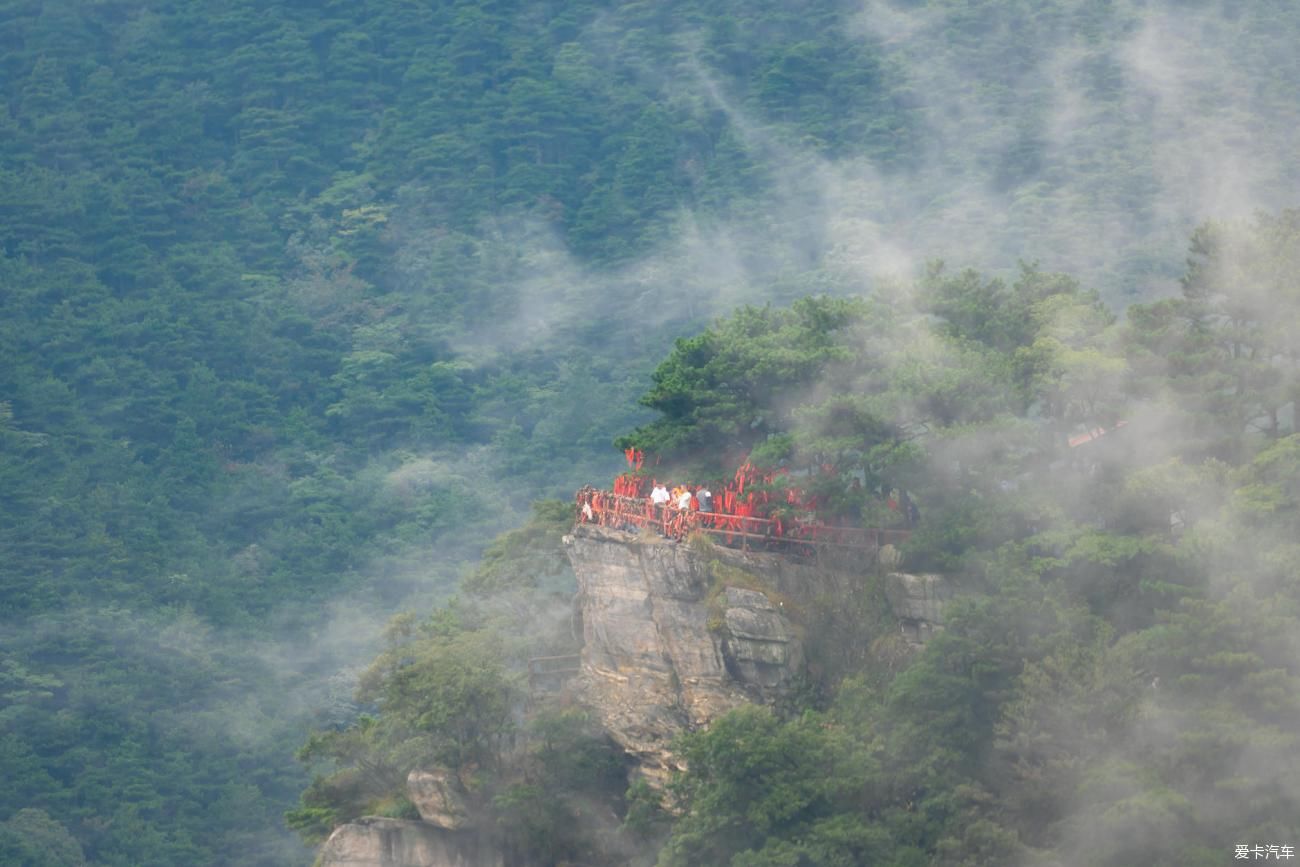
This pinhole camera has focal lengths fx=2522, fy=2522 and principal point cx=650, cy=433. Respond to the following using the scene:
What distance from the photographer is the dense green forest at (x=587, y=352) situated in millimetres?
43219

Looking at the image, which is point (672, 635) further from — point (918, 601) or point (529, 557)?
point (529, 557)

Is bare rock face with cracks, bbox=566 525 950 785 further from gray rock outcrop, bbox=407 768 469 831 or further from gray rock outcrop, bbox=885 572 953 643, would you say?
gray rock outcrop, bbox=407 768 469 831

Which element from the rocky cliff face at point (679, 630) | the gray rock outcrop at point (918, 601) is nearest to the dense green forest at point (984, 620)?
the gray rock outcrop at point (918, 601)

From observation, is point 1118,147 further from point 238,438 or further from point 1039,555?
point 1039,555

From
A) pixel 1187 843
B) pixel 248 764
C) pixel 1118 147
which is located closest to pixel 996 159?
pixel 1118 147

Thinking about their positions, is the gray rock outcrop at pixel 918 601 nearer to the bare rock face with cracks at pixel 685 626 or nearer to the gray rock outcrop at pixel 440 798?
the bare rock face with cracks at pixel 685 626

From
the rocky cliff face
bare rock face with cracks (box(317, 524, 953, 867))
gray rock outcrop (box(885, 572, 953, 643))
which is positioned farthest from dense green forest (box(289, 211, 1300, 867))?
the rocky cliff face

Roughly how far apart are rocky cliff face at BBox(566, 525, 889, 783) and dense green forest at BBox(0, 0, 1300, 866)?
3.50 feet

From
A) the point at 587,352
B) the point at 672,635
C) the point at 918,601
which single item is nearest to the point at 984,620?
the point at 918,601

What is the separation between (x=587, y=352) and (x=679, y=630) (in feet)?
144

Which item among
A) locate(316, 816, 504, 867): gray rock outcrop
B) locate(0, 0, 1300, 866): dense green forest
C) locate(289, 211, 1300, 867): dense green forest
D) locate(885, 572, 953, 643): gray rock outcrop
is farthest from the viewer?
locate(316, 816, 504, 867): gray rock outcrop

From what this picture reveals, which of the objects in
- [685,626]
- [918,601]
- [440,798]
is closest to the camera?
[918,601]

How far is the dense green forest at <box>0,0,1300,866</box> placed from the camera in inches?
1702

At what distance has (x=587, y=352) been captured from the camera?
89312mm
